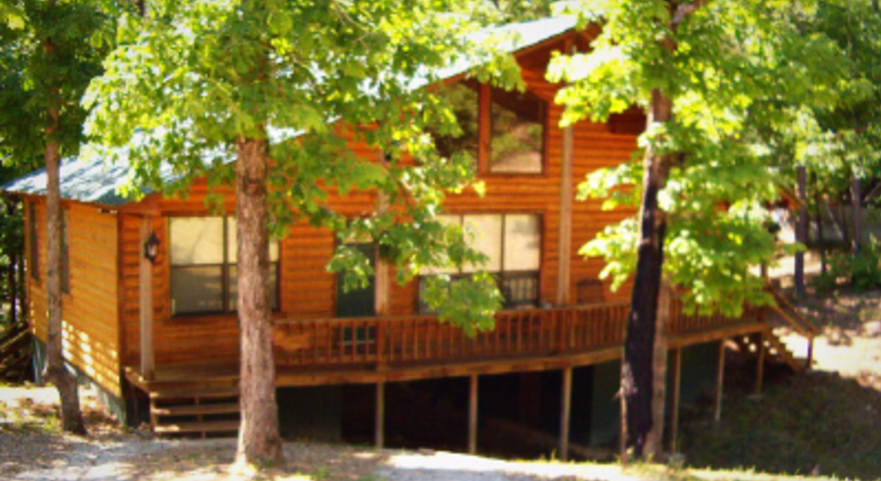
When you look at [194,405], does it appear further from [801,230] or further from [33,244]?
[801,230]

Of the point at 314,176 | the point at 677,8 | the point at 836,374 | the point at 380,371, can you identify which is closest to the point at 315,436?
the point at 380,371

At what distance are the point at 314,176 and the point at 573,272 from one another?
393 inches

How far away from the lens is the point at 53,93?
12.1 m

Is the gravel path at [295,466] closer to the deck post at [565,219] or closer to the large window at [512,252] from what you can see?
the deck post at [565,219]

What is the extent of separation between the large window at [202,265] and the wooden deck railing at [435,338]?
53.6 inches

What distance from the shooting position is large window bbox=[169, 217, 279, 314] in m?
14.0

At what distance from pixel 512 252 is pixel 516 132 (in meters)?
2.38

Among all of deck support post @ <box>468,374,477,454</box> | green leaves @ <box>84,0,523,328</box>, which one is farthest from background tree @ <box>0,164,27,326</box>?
green leaves @ <box>84,0,523,328</box>

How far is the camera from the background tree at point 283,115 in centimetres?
843

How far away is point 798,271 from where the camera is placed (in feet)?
97.2

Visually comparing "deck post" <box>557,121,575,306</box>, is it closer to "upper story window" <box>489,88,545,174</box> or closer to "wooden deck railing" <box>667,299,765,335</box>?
"upper story window" <box>489,88,545,174</box>

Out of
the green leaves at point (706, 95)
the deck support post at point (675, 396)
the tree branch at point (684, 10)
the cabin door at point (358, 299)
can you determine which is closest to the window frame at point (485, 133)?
the cabin door at point (358, 299)

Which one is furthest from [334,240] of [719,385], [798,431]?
[798,431]

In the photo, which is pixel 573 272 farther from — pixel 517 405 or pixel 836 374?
pixel 836 374
